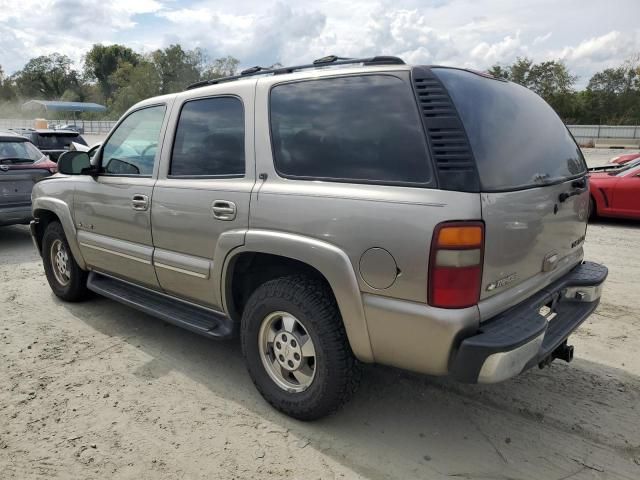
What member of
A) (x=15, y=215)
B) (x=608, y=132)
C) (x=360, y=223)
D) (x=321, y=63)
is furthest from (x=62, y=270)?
(x=608, y=132)

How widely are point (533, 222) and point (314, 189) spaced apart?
115cm

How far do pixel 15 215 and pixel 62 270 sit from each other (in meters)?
3.11

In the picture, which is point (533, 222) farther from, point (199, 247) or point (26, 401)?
point (26, 401)

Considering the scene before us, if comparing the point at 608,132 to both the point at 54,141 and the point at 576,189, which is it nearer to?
the point at 54,141

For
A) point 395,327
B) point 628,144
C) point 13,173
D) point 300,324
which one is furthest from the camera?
point 628,144

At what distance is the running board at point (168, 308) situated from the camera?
132 inches

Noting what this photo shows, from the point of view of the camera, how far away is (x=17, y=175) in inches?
297

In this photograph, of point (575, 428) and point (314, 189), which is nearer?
point (314, 189)

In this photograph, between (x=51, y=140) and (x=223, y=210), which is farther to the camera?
(x=51, y=140)

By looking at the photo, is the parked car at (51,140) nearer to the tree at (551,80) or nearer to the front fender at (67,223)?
the front fender at (67,223)

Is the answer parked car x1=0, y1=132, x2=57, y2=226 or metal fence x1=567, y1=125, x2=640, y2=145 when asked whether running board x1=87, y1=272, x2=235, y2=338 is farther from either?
Answer: metal fence x1=567, y1=125, x2=640, y2=145

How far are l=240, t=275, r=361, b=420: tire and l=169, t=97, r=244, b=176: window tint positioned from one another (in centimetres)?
84

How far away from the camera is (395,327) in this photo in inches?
97.0

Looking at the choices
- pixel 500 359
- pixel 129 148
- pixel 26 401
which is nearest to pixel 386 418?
pixel 500 359
